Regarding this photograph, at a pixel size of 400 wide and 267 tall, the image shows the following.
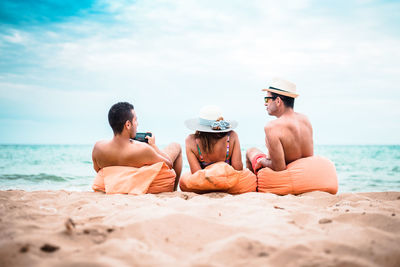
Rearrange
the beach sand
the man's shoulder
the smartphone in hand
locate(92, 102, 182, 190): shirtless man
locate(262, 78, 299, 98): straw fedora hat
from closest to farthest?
the beach sand
locate(92, 102, 182, 190): shirtless man
the man's shoulder
locate(262, 78, 299, 98): straw fedora hat
the smartphone in hand

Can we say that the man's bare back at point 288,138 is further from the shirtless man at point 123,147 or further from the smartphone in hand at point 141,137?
the smartphone in hand at point 141,137

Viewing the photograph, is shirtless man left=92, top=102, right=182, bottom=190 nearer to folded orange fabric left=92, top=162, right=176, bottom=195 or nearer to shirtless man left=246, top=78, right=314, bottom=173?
folded orange fabric left=92, top=162, right=176, bottom=195

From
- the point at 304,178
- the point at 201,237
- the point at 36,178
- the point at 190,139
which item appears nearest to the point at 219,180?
the point at 190,139

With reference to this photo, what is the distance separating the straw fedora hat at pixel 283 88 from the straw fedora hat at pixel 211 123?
2.53ft

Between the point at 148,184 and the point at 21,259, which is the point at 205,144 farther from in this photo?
the point at 21,259

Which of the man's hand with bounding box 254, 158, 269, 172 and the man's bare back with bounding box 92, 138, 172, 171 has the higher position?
the man's bare back with bounding box 92, 138, 172, 171

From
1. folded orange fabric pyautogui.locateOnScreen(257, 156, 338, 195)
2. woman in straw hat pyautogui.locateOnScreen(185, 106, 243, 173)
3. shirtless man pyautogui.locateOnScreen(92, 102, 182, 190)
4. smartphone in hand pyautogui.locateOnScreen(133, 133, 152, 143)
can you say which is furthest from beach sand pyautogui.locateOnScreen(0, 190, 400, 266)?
smartphone in hand pyautogui.locateOnScreen(133, 133, 152, 143)

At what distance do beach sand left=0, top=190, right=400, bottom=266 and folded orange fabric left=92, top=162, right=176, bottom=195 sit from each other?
3.95 feet

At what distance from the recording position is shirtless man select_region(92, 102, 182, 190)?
3953 mm

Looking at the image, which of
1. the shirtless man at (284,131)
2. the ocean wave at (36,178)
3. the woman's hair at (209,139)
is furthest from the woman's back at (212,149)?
the ocean wave at (36,178)

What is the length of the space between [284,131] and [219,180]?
113cm

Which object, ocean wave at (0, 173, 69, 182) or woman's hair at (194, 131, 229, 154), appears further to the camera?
ocean wave at (0, 173, 69, 182)

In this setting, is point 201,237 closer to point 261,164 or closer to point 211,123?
point 211,123

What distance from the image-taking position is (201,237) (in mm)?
1930
